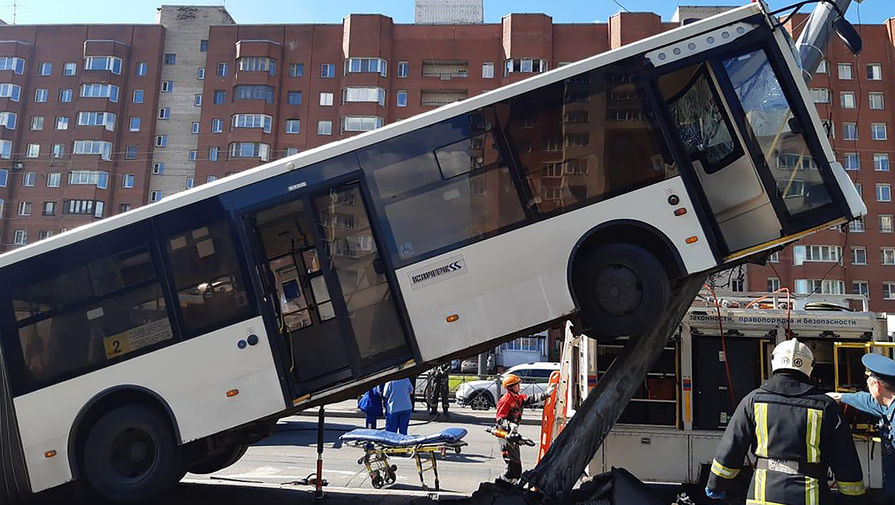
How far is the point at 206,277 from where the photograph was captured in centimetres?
645

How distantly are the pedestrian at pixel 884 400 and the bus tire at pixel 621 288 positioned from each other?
167 cm

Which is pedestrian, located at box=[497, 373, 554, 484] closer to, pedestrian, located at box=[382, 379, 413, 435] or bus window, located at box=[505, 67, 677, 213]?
pedestrian, located at box=[382, 379, 413, 435]

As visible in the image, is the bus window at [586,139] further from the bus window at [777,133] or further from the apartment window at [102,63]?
the apartment window at [102,63]

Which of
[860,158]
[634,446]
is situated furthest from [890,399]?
[860,158]

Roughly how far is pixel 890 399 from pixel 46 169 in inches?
2281

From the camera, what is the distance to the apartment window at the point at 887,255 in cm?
4578

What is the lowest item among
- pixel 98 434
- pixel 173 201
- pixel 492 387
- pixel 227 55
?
pixel 492 387

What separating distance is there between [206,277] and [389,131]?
7.67ft

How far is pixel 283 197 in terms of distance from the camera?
6402 mm

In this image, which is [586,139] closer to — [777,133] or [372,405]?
[777,133]

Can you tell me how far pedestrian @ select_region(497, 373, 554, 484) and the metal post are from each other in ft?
6.26

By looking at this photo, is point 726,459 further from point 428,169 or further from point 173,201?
point 173,201

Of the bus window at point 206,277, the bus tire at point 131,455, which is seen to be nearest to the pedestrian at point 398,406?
the bus tire at point 131,455

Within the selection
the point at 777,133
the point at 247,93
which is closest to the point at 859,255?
the point at 247,93
